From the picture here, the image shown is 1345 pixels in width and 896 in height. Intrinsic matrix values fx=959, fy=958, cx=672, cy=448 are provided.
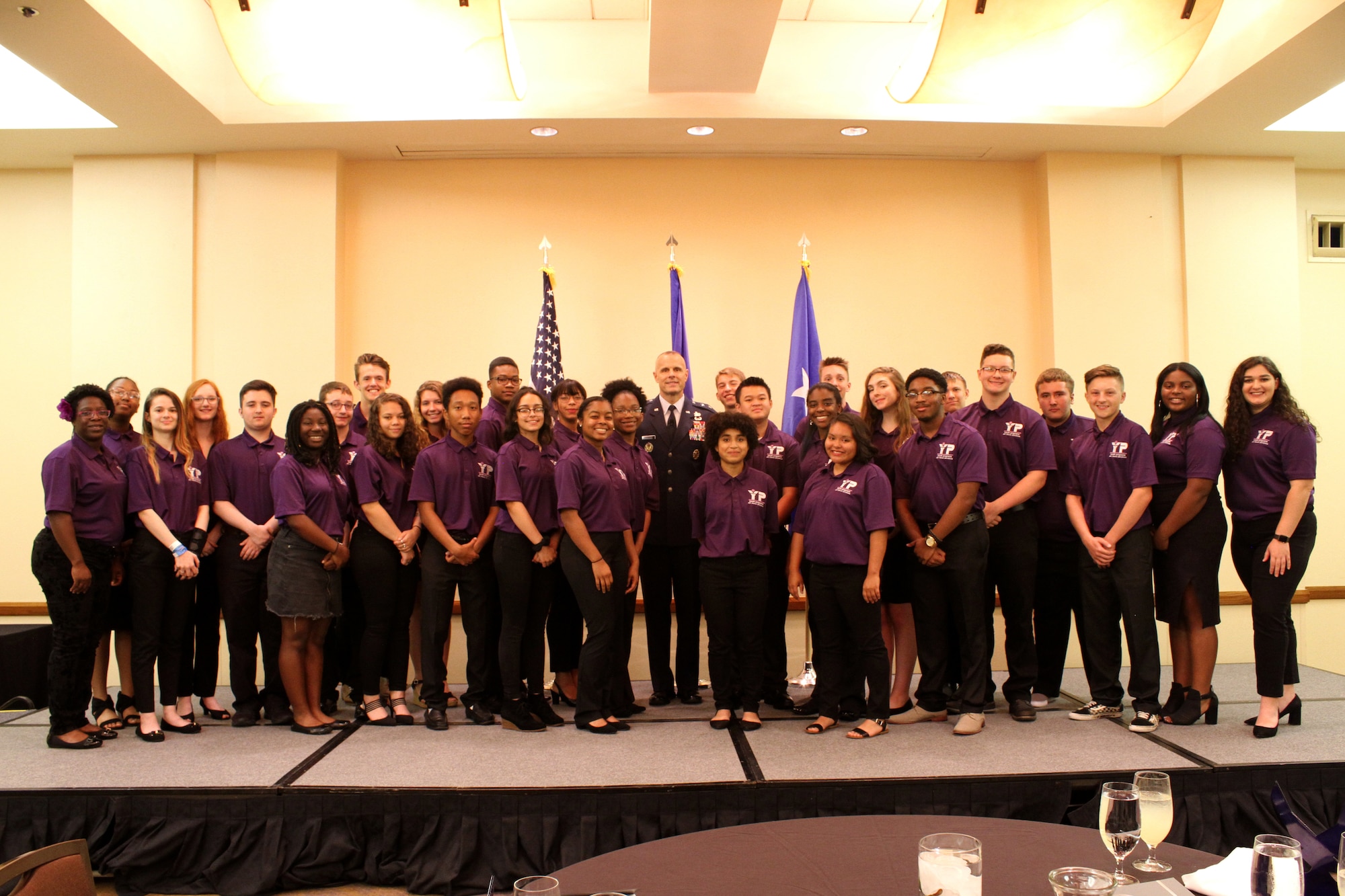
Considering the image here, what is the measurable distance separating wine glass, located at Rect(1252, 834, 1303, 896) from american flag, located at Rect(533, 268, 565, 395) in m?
5.19

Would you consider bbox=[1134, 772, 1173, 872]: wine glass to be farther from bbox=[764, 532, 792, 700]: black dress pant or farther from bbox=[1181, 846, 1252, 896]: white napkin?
bbox=[764, 532, 792, 700]: black dress pant

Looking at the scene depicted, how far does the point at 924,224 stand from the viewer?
6.89 m

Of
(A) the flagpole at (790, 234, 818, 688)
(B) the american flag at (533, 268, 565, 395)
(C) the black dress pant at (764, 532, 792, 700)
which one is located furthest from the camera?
(B) the american flag at (533, 268, 565, 395)

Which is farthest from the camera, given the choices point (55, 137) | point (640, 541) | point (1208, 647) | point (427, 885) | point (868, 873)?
point (55, 137)

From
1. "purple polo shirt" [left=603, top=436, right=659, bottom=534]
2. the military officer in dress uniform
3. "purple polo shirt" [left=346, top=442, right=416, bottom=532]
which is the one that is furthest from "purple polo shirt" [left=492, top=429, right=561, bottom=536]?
the military officer in dress uniform

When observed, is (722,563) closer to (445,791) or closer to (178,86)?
(445,791)

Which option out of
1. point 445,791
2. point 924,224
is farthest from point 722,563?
point 924,224

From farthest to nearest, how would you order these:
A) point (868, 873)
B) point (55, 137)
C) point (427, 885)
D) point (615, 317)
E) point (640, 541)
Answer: point (615, 317) → point (55, 137) → point (640, 541) → point (427, 885) → point (868, 873)

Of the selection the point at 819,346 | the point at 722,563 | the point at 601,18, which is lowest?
the point at 722,563

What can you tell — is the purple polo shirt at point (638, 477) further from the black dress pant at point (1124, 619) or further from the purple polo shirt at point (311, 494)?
the black dress pant at point (1124, 619)

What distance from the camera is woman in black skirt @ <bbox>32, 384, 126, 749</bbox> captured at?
406 cm

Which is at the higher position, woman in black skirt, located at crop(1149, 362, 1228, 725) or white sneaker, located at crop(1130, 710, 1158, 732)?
woman in black skirt, located at crop(1149, 362, 1228, 725)

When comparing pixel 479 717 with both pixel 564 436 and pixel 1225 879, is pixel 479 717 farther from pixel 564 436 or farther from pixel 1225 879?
pixel 1225 879

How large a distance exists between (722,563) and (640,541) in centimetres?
50
